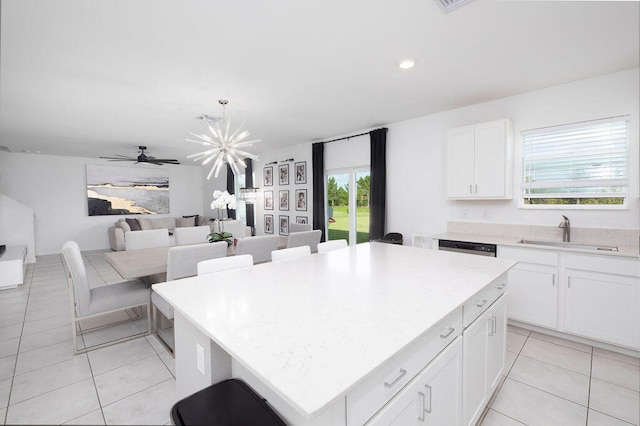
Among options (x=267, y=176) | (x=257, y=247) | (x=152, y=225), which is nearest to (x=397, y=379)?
(x=257, y=247)

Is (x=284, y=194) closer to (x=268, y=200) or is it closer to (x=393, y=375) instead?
(x=268, y=200)

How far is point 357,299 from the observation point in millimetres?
1218

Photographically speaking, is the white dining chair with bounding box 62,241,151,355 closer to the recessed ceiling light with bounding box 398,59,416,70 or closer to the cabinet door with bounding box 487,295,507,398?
the cabinet door with bounding box 487,295,507,398

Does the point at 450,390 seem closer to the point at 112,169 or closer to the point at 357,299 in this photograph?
the point at 357,299

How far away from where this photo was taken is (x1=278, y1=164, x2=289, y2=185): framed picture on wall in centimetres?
605

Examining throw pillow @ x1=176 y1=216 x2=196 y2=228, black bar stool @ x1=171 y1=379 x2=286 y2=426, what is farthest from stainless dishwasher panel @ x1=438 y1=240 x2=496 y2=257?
throw pillow @ x1=176 y1=216 x2=196 y2=228

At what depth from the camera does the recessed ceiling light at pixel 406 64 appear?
2371 millimetres

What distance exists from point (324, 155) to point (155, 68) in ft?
10.6

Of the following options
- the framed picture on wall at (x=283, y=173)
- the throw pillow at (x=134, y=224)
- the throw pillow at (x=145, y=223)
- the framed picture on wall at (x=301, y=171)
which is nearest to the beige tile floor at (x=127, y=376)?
the throw pillow at (x=134, y=224)

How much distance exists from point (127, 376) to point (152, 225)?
8160 millimetres

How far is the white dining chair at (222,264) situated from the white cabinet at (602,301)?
2.80 m

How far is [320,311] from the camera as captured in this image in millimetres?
1089

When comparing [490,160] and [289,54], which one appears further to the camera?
[490,160]

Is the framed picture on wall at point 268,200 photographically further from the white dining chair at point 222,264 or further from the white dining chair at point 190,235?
the white dining chair at point 222,264
